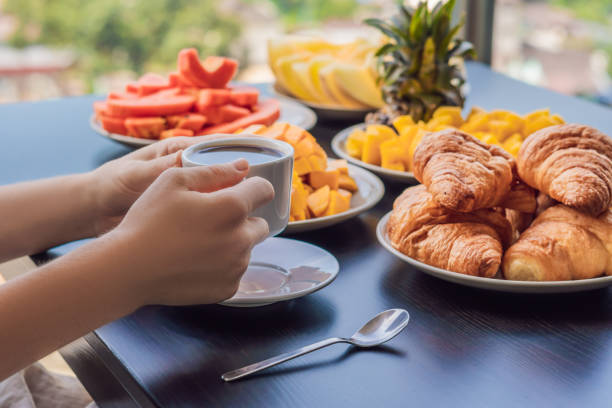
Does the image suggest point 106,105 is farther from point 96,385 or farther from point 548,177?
point 548,177

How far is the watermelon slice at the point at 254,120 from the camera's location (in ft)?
5.03

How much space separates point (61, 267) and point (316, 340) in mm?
298

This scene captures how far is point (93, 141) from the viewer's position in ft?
5.36

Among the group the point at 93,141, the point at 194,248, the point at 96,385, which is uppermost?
the point at 194,248

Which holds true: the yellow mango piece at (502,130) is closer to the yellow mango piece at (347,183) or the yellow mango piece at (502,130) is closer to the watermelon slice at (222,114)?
the yellow mango piece at (347,183)

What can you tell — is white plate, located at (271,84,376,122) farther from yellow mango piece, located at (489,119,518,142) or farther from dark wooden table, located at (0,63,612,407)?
dark wooden table, located at (0,63,612,407)

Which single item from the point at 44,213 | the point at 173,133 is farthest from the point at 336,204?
the point at 173,133

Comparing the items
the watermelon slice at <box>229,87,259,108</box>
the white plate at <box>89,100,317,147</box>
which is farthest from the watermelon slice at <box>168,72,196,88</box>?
the white plate at <box>89,100,317,147</box>

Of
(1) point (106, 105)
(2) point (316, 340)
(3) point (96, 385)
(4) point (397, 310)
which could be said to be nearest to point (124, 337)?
(3) point (96, 385)

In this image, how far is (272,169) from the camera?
0.80 metres

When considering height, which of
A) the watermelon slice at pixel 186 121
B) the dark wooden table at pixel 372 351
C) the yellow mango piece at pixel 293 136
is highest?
the yellow mango piece at pixel 293 136

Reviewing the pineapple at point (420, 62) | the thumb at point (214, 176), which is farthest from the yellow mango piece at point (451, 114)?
the thumb at point (214, 176)

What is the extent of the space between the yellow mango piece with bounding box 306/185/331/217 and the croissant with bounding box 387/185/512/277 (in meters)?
0.15

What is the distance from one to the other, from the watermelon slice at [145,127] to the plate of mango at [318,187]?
36 cm
